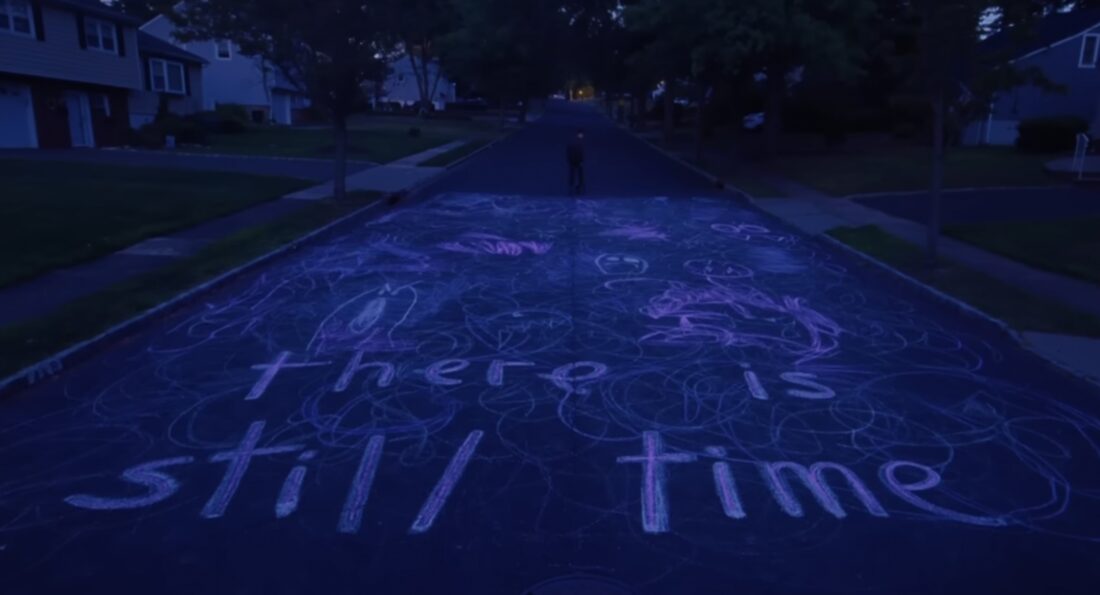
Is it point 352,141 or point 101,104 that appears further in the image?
point 352,141

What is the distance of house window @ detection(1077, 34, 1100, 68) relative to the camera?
36.6 m

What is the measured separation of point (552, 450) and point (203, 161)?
27651 mm

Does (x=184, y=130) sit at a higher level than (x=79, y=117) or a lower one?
lower

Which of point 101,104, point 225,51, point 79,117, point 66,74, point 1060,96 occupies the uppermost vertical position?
point 225,51

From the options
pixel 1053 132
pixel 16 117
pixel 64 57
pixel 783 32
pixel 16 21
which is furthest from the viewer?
pixel 64 57

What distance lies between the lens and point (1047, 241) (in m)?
15.1

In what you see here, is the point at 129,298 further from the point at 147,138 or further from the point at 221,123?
the point at 221,123

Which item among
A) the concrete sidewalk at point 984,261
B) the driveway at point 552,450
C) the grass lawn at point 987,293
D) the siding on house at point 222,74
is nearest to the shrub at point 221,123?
Answer: the siding on house at point 222,74

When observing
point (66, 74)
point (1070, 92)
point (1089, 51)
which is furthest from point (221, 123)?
point (1089, 51)

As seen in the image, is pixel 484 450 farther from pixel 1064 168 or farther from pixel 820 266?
pixel 1064 168

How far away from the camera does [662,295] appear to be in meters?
11.3

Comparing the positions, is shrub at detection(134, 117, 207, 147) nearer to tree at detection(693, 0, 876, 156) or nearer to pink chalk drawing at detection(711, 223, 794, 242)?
tree at detection(693, 0, 876, 156)

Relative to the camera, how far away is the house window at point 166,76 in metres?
43.4

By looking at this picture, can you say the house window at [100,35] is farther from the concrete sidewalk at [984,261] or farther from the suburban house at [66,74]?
the concrete sidewalk at [984,261]
